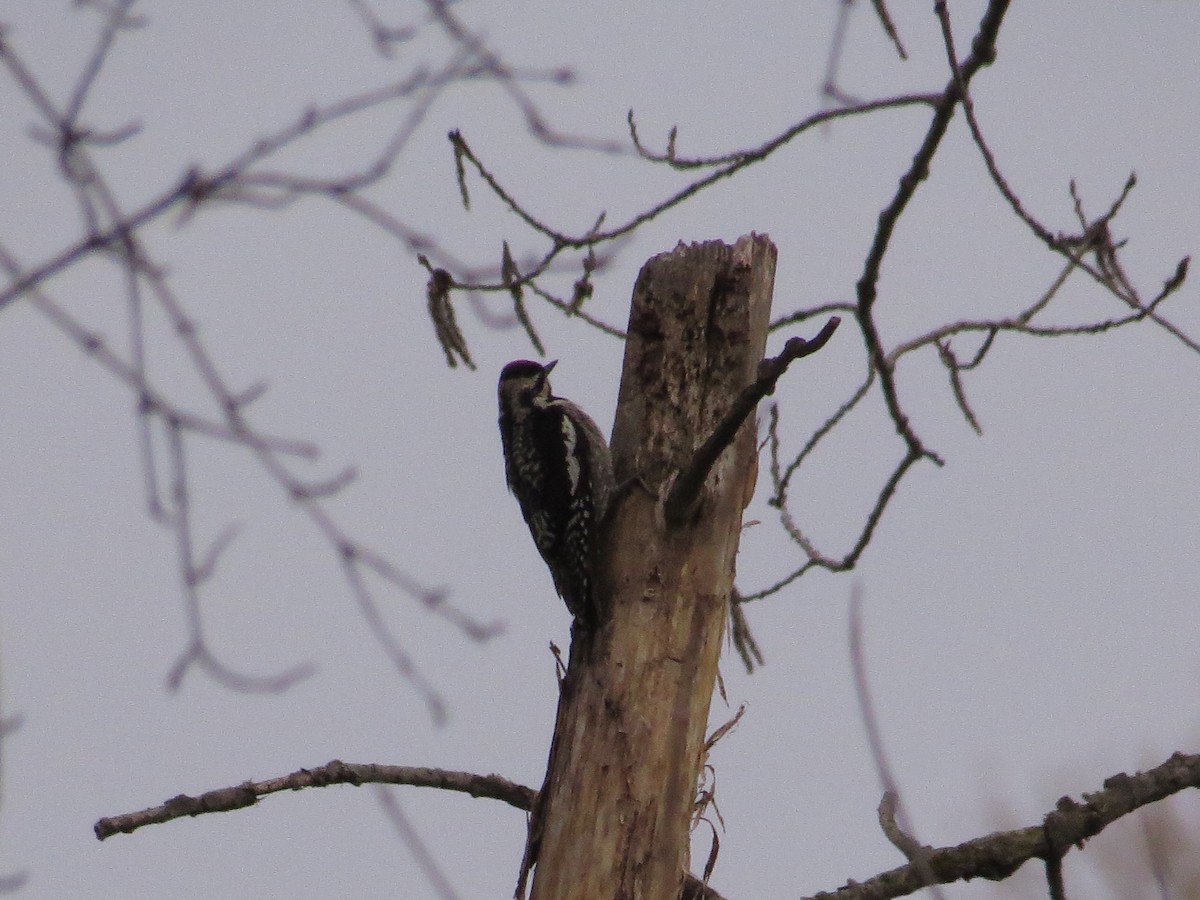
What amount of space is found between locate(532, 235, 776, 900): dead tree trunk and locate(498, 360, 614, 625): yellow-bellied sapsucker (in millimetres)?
248

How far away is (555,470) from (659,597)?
73.6 inches

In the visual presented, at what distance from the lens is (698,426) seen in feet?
14.0

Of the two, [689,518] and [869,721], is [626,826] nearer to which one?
[689,518]

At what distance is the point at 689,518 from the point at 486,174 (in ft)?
3.68

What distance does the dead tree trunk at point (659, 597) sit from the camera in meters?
3.48

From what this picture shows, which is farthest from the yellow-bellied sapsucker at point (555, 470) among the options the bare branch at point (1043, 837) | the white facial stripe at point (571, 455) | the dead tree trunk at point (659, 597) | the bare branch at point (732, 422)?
the bare branch at point (1043, 837)

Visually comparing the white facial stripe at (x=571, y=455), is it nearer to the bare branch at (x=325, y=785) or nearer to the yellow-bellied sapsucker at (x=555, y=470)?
the yellow-bellied sapsucker at (x=555, y=470)

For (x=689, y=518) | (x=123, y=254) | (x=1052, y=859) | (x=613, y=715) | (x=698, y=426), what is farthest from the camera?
(x=698, y=426)

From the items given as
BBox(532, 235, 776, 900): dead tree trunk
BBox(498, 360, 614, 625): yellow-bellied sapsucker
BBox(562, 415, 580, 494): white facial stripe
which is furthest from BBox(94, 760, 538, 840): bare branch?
BBox(562, 415, 580, 494): white facial stripe

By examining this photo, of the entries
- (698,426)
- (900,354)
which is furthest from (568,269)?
(698,426)

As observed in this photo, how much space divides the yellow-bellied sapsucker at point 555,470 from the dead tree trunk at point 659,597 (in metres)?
0.25

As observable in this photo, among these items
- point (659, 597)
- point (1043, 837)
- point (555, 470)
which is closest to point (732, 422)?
point (659, 597)

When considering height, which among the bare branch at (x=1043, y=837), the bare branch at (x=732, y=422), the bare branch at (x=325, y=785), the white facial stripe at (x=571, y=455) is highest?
the white facial stripe at (x=571, y=455)

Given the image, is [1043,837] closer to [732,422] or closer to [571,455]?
[732,422]
